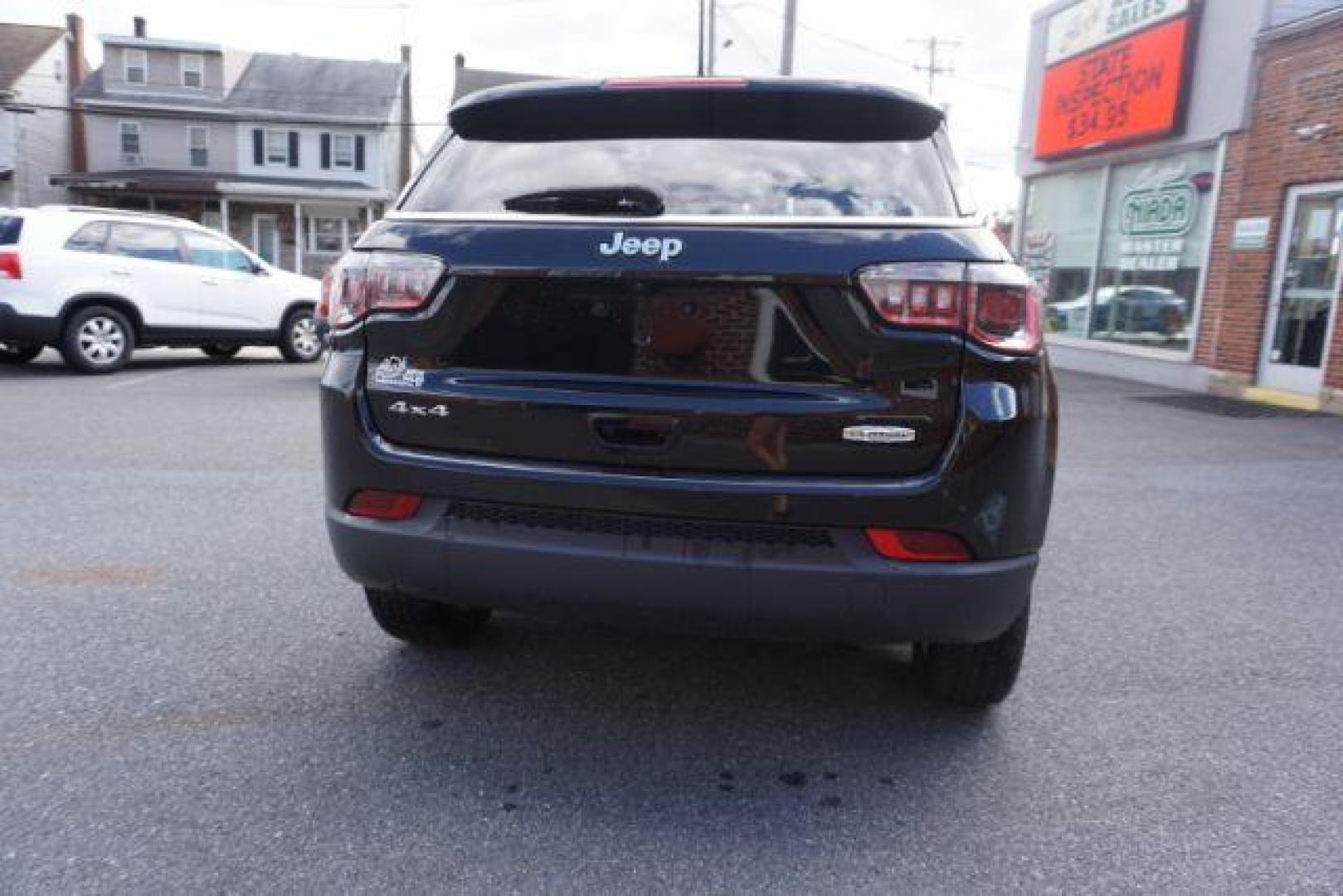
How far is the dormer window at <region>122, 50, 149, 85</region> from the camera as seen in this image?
114 feet

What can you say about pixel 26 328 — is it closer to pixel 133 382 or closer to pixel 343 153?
pixel 133 382

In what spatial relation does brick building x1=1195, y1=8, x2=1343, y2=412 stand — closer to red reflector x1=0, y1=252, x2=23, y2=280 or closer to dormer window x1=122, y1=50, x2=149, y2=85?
red reflector x1=0, y1=252, x2=23, y2=280

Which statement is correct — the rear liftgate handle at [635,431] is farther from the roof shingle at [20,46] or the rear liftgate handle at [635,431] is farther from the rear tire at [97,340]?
the roof shingle at [20,46]

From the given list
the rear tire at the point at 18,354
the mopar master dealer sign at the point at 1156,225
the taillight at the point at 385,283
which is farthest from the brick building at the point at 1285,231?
the rear tire at the point at 18,354

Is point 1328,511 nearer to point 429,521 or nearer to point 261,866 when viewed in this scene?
point 429,521

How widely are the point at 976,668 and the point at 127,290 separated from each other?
10.4 m

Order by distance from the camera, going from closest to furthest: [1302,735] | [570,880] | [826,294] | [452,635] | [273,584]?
[570,880]
[826,294]
[1302,735]
[452,635]
[273,584]

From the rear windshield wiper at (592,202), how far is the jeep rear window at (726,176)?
22 millimetres

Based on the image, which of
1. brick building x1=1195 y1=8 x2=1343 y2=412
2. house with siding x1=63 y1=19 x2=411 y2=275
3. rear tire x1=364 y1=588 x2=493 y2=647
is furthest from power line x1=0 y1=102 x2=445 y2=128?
rear tire x1=364 y1=588 x2=493 y2=647

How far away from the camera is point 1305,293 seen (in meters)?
10.5

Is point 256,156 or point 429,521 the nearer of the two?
point 429,521

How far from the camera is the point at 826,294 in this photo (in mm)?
2230

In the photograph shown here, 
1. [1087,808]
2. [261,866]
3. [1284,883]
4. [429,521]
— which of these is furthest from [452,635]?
[1284,883]

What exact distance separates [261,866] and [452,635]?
1.22m
